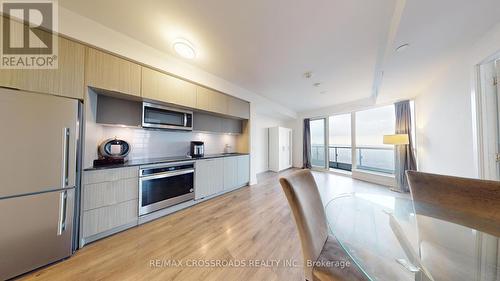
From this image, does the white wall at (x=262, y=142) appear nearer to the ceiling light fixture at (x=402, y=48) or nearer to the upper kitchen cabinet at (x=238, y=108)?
the upper kitchen cabinet at (x=238, y=108)

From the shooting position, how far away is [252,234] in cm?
179

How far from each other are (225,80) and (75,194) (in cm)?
277

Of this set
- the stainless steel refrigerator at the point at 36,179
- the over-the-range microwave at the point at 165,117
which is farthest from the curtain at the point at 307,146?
the stainless steel refrigerator at the point at 36,179

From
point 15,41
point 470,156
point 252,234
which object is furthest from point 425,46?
point 15,41

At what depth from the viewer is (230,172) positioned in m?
3.22

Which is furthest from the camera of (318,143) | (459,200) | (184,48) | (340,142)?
(318,143)

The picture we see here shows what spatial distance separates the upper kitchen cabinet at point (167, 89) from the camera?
2.06m

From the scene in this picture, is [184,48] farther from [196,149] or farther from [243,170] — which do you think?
[243,170]

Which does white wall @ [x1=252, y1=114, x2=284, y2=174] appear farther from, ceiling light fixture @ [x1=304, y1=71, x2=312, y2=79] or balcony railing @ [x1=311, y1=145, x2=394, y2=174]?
ceiling light fixture @ [x1=304, y1=71, x2=312, y2=79]

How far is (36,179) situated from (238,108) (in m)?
2.94

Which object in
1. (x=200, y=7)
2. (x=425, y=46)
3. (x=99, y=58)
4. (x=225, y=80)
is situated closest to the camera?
(x=200, y=7)

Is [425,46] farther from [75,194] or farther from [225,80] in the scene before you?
[75,194]

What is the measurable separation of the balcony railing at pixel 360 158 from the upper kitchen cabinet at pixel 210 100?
14.2 ft

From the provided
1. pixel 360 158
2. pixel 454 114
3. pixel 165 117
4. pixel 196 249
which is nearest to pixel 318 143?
pixel 360 158
